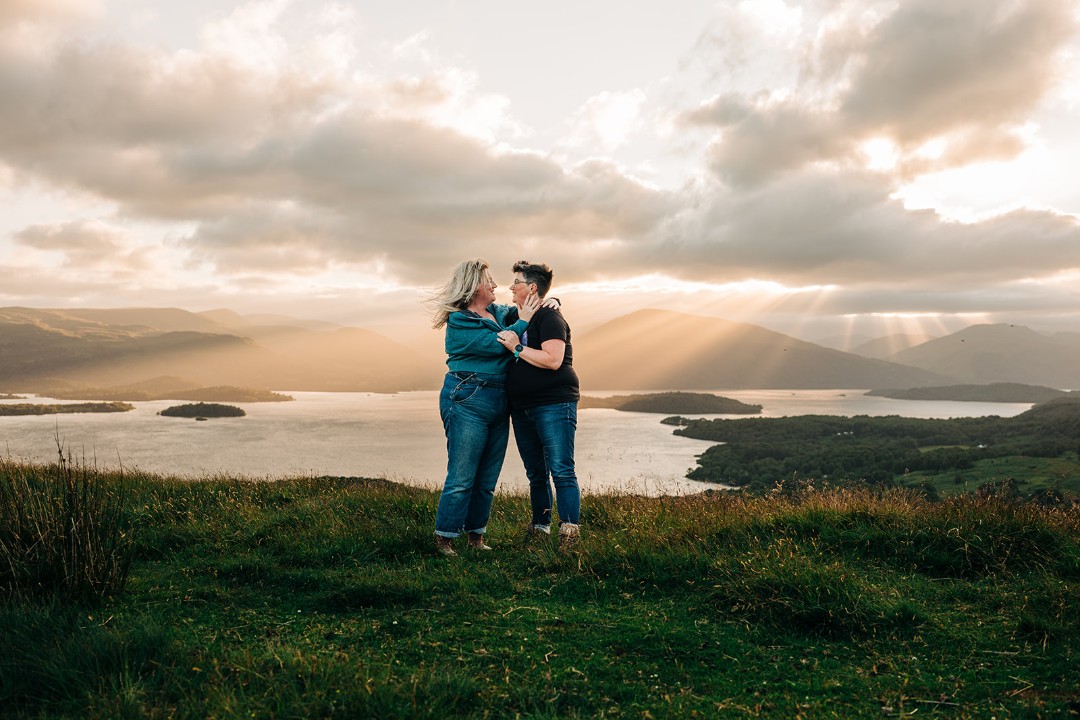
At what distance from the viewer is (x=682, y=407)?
172 m

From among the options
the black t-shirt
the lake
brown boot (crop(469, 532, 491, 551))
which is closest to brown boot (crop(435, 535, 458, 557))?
brown boot (crop(469, 532, 491, 551))

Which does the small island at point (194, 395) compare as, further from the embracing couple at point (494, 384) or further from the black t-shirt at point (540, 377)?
the black t-shirt at point (540, 377)

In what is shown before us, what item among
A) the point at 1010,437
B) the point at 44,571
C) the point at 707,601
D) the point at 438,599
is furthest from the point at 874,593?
the point at 1010,437

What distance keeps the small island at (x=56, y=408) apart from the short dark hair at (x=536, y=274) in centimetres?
15635

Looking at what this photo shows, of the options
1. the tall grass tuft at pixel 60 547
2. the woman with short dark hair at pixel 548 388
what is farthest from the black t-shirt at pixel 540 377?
the tall grass tuft at pixel 60 547

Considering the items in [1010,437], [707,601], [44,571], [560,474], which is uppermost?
[560,474]

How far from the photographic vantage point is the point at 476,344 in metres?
6.00

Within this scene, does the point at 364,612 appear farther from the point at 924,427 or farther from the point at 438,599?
the point at 924,427

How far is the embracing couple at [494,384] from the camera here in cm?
607

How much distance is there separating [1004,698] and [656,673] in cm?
186

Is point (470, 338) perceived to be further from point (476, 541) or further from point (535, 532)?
point (535, 532)

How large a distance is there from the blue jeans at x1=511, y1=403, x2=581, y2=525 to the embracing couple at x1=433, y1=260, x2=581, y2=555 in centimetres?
1

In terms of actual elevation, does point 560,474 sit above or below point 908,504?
above

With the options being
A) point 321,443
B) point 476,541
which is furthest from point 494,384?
point 321,443
